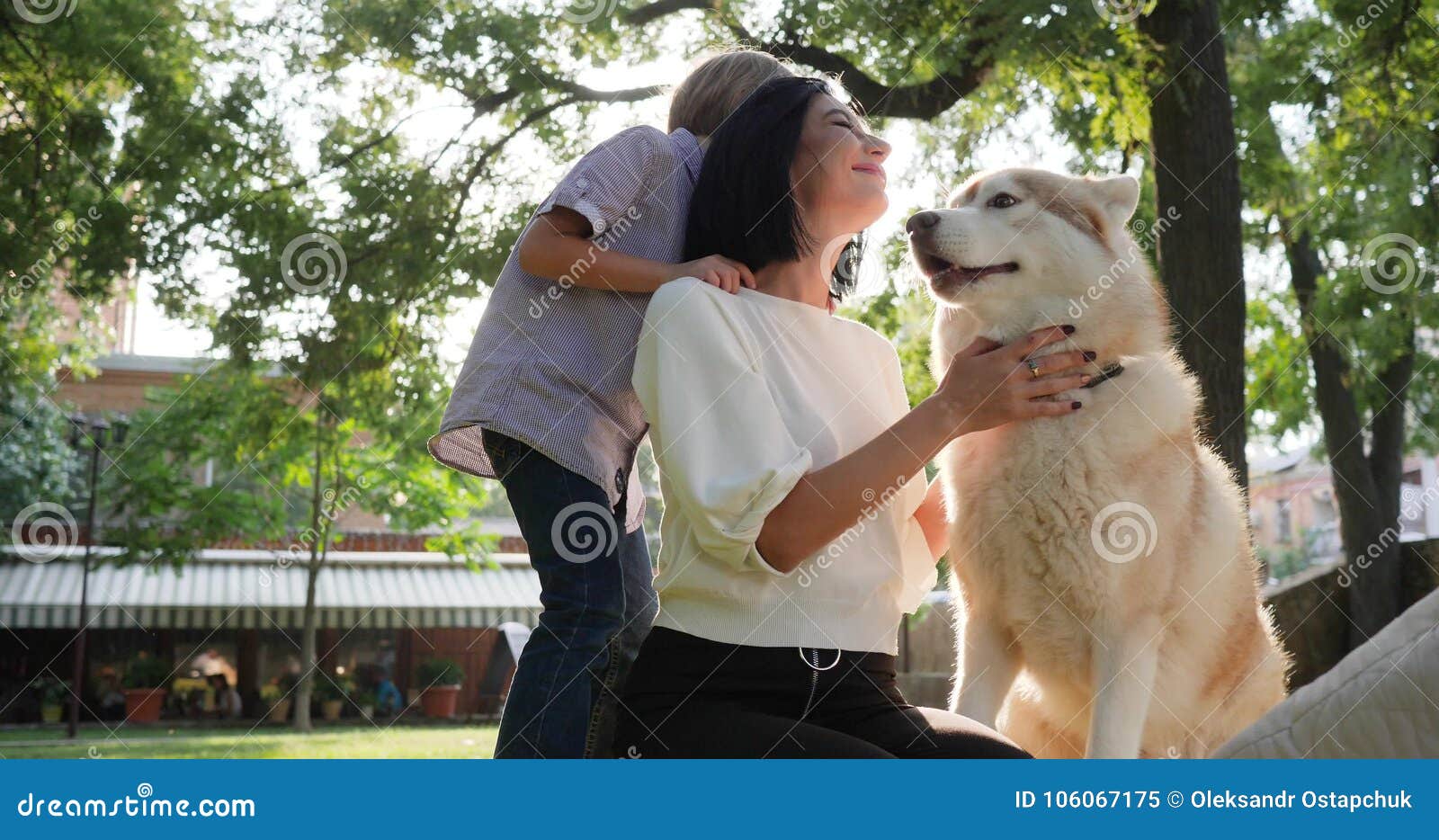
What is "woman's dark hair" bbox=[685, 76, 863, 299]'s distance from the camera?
222 centimetres

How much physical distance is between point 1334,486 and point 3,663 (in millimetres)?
26338

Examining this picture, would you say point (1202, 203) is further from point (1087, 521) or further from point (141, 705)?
point (141, 705)

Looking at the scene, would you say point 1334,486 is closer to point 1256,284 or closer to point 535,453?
point 1256,284

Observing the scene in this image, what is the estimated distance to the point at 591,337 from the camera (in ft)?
9.50

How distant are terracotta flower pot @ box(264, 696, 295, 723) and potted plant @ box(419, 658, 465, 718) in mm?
2777

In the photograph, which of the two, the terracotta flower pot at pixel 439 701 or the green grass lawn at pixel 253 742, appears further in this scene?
the terracotta flower pot at pixel 439 701

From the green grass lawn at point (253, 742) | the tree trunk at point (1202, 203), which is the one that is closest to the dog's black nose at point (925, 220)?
the tree trunk at point (1202, 203)

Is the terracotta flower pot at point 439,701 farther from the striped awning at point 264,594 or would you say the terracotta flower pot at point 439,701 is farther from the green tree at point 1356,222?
the green tree at point 1356,222

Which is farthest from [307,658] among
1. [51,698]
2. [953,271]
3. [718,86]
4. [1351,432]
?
[953,271]

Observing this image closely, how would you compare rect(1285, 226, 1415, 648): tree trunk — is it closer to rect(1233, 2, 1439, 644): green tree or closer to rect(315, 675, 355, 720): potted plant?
rect(1233, 2, 1439, 644): green tree

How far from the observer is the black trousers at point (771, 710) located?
174 centimetres

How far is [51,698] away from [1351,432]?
24.8 m

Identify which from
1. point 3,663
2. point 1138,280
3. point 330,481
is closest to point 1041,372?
point 1138,280

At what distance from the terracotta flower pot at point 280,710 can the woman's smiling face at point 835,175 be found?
79.3 feet
